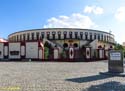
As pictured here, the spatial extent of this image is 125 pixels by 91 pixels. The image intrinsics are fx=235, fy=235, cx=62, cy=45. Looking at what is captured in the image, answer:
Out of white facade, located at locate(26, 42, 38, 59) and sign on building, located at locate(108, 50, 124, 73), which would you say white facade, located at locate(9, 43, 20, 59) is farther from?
sign on building, located at locate(108, 50, 124, 73)

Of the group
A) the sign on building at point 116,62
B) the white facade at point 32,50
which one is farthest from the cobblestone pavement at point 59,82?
the white facade at point 32,50

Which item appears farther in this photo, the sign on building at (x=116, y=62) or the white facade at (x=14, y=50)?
the white facade at (x=14, y=50)

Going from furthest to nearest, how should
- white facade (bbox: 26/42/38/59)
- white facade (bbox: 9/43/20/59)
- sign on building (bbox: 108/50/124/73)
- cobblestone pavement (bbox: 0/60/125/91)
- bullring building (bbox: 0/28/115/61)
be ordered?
1. white facade (bbox: 9/43/20/59)
2. bullring building (bbox: 0/28/115/61)
3. white facade (bbox: 26/42/38/59)
4. sign on building (bbox: 108/50/124/73)
5. cobblestone pavement (bbox: 0/60/125/91)

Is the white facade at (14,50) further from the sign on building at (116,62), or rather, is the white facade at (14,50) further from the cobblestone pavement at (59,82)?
the sign on building at (116,62)

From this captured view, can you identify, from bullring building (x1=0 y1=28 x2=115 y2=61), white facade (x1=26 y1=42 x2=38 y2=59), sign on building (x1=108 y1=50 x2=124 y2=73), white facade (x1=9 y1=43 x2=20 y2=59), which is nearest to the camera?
sign on building (x1=108 y1=50 x2=124 y2=73)

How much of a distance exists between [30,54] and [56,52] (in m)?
5.24

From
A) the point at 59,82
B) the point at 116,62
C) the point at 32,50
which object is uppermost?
the point at 32,50

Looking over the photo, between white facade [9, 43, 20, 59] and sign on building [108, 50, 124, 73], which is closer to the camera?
sign on building [108, 50, 124, 73]

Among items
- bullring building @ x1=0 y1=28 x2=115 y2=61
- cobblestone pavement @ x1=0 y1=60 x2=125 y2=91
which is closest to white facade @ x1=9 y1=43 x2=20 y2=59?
bullring building @ x1=0 y1=28 x2=115 y2=61

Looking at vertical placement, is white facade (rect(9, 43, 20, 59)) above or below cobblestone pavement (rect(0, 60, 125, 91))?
above

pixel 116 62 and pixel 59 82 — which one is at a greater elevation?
pixel 116 62

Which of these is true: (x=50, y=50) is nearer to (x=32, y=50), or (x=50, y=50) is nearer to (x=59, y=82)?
(x=32, y=50)

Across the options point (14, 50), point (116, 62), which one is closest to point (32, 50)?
point (14, 50)

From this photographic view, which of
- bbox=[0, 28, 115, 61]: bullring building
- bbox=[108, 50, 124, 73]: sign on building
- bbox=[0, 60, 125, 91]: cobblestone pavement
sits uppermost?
bbox=[0, 28, 115, 61]: bullring building
